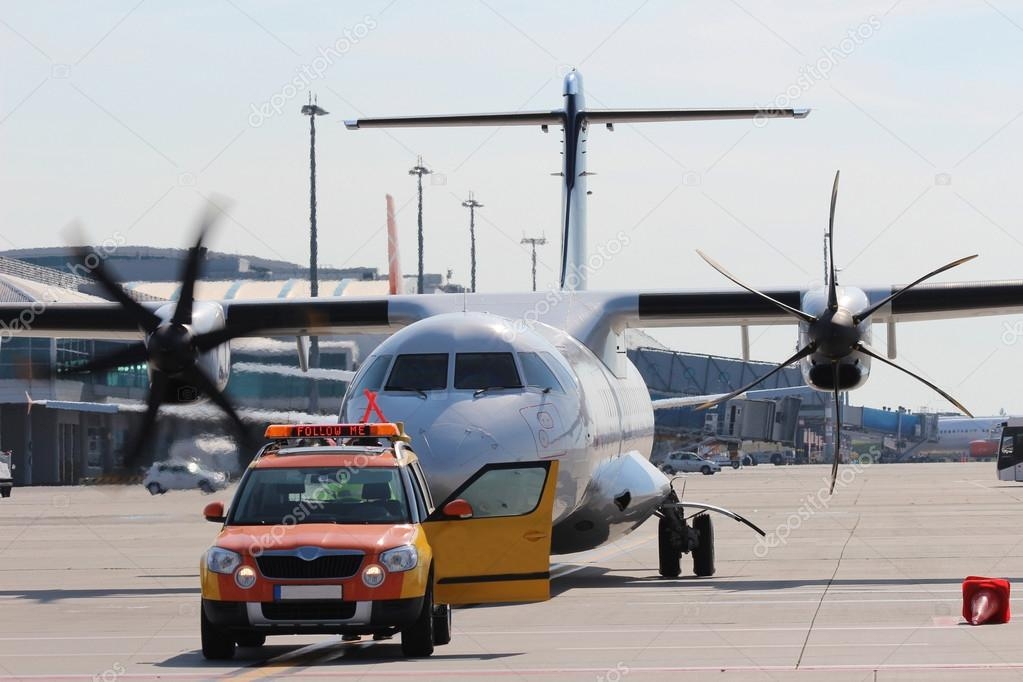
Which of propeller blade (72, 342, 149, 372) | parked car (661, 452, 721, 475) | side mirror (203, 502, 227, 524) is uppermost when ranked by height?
propeller blade (72, 342, 149, 372)

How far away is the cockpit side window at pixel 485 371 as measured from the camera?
15.5 metres

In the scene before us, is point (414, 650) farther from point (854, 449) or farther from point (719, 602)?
point (854, 449)

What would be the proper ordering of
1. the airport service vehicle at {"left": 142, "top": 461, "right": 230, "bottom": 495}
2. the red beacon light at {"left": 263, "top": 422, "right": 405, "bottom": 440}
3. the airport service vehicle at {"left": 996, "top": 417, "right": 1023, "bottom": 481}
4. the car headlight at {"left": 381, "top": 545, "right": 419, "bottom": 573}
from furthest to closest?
the airport service vehicle at {"left": 996, "top": 417, "right": 1023, "bottom": 481}, the airport service vehicle at {"left": 142, "top": 461, "right": 230, "bottom": 495}, the red beacon light at {"left": 263, "top": 422, "right": 405, "bottom": 440}, the car headlight at {"left": 381, "top": 545, "right": 419, "bottom": 573}

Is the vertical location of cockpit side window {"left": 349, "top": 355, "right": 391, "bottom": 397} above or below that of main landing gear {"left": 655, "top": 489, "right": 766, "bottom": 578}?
above

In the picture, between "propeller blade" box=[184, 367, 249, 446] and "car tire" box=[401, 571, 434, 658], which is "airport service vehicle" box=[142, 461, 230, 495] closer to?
"propeller blade" box=[184, 367, 249, 446]

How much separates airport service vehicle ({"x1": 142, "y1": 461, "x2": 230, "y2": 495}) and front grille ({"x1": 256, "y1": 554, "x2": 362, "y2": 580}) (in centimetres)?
4063

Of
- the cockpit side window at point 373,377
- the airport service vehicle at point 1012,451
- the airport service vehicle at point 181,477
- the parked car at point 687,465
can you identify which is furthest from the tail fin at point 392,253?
the parked car at point 687,465

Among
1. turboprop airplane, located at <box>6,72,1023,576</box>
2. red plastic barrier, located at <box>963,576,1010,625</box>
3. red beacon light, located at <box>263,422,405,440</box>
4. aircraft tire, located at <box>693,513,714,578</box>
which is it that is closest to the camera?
red beacon light, located at <box>263,422,405,440</box>

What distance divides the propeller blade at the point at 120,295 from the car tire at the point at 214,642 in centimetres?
841

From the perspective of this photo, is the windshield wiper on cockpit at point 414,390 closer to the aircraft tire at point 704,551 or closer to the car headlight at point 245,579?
the car headlight at point 245,579

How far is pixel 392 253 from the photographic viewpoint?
29.5 meters

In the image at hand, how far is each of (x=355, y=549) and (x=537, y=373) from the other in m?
4.94

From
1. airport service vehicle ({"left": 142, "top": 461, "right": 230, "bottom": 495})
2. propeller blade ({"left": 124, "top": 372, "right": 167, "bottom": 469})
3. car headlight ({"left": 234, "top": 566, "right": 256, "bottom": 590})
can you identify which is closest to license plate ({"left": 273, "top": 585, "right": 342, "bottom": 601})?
car headlight ({"left": 234, "top": 566, "right": 256, "bottom": 590})

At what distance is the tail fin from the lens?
91.3 feet
